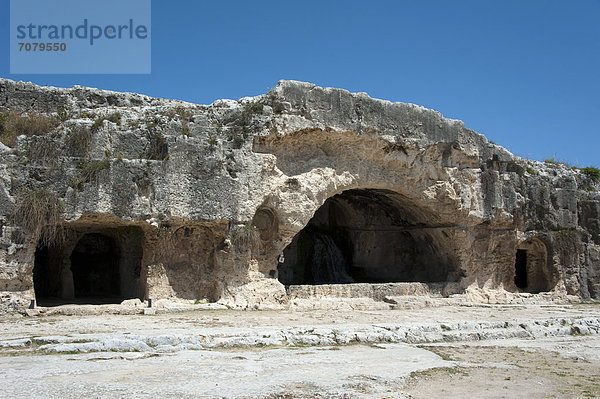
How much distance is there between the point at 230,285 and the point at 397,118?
560cm

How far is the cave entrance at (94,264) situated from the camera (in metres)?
15.3

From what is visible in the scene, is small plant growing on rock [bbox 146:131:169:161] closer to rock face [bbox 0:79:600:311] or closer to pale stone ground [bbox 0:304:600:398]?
rock face [bbox 0:79:600:311]

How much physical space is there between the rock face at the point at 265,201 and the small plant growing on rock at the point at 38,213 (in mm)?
29

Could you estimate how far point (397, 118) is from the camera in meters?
13.3

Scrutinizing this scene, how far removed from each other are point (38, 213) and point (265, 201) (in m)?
4.38

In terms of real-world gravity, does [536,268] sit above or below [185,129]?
below

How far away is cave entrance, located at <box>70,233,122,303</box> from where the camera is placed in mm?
15312

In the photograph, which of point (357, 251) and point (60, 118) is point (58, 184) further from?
point (357, 251)

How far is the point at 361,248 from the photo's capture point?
55.9 ft

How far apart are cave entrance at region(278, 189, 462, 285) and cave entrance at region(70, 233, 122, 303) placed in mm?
4755

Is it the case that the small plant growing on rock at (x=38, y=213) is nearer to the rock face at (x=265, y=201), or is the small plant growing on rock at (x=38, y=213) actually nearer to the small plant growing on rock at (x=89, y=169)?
the rock face at (x=265, y=201)

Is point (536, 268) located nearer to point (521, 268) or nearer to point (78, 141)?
point (521, 268)

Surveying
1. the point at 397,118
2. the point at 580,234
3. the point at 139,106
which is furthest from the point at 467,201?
the point at 139,106

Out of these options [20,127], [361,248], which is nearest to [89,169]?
[20,127]
